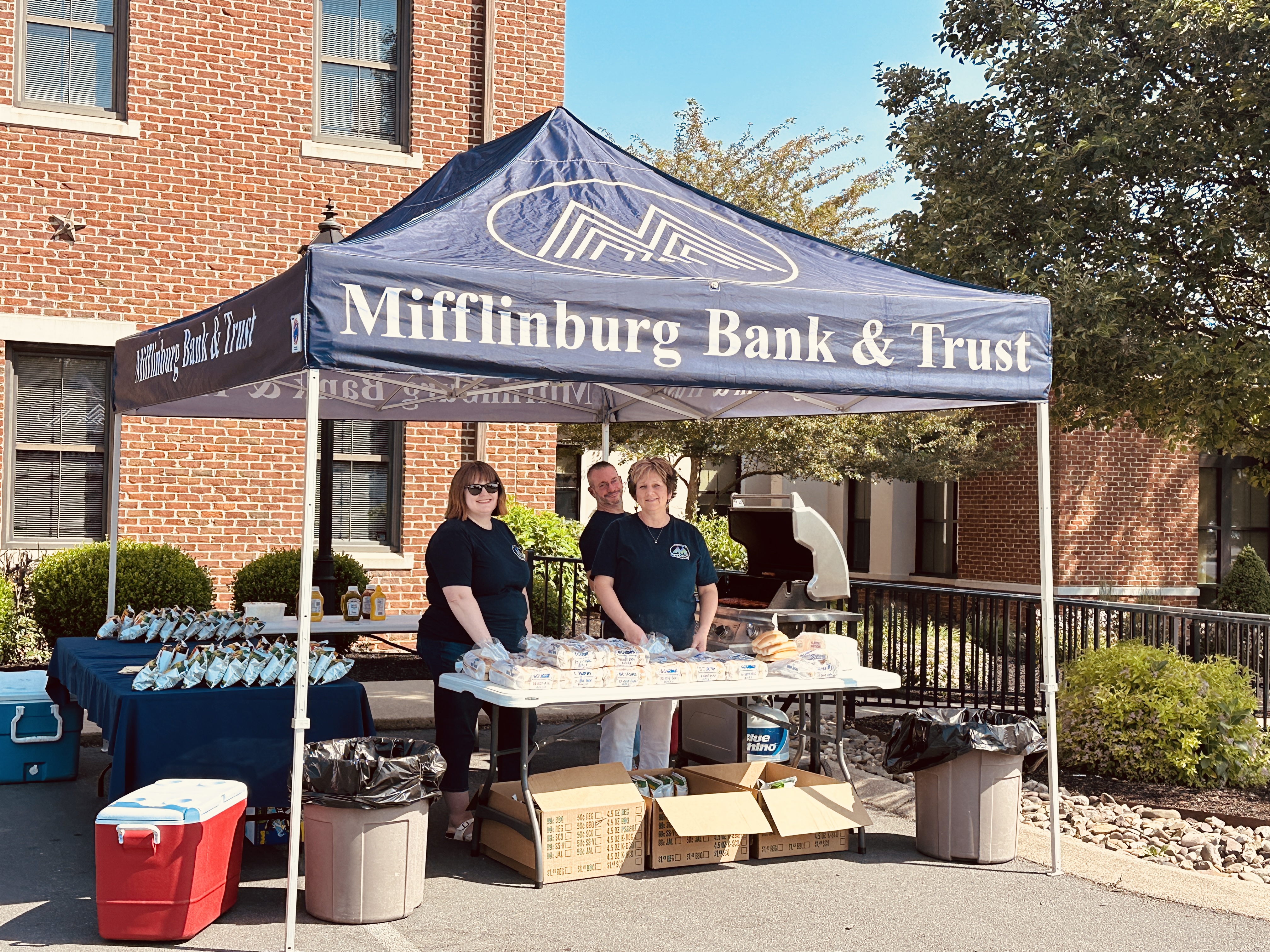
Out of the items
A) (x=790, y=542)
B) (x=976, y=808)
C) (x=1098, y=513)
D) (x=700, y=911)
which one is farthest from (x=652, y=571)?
(x=1098, y=513)

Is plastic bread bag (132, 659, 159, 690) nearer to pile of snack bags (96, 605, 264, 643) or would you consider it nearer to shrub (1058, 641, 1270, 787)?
pile of snack bags (96, 605, 264, 643)

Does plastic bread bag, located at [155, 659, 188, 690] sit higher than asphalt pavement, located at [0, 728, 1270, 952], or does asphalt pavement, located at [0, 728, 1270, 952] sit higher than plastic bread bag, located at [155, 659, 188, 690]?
plastic bread bag, located at [155, 659, 188, 690]

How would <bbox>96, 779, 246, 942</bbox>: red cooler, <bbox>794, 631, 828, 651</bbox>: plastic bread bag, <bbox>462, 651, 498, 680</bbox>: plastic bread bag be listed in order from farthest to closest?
<bbox>794, 631, 828, 651</bbox>: plastic bread bag
<bbox>462, 651, 498, 680</bbox>: plastic bread bag
<bbox>96, 779, 246, 942</bbox>: red cooler

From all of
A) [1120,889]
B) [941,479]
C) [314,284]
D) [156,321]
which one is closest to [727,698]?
[1120,889]

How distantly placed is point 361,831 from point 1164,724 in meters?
5.21

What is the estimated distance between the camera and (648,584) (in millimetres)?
6789

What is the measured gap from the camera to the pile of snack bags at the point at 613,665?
584 cm

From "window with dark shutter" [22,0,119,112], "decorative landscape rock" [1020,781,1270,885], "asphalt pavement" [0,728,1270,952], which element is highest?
"window with dark shutter" [22,0,119,112]

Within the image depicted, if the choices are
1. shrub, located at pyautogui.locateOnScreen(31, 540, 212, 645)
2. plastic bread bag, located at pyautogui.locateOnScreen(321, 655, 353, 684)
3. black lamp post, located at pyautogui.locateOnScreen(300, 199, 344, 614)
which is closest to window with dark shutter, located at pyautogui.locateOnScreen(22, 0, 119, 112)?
black lamp post, located at pyautogui.locateOnScreen(300, 199, 344, 614)

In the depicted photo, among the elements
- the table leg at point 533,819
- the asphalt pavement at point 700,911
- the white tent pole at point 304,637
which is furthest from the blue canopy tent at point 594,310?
the table leg at point 533,819

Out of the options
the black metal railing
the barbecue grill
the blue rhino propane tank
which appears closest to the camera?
the blue rhino propane tank

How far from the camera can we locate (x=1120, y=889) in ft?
19.8

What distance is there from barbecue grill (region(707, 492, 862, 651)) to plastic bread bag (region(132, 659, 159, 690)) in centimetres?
317

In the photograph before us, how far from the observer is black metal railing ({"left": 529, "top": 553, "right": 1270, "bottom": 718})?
904 cm
